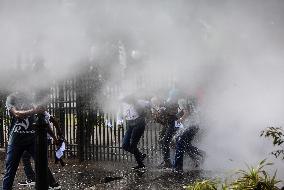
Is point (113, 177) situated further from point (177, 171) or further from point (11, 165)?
point (11, 165)

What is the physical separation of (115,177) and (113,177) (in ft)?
0.12

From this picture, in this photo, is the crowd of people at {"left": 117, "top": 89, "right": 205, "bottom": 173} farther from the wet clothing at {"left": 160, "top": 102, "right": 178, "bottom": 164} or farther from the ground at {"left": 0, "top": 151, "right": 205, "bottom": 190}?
the ground at {"left": 0, "top": 151, "right": 205, "bottom": 190}

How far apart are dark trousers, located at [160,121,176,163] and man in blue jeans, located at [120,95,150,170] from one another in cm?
48

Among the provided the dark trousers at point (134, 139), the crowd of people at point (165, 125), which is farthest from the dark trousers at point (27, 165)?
the dark trousers at point (134, 139)

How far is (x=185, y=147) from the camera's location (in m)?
8.16

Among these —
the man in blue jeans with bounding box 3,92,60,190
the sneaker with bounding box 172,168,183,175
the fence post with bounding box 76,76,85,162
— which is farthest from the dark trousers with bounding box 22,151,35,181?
the sneaker with bounding box 172,168,183,175

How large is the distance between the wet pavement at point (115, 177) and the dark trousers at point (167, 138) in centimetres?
42

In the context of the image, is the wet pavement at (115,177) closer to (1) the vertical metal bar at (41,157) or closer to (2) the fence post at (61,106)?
(2) the fence post at (61,106)

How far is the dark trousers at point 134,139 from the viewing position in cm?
841

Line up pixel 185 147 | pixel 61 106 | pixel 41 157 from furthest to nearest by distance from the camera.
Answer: pixel 61 106 < pixel 185 147 < pixel 41 157

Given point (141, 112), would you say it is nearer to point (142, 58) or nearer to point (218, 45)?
point (142, 58)

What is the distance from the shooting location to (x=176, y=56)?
784cm

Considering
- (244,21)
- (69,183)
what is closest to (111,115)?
(69,183)

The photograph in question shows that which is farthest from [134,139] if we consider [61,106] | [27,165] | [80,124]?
[61,106]
